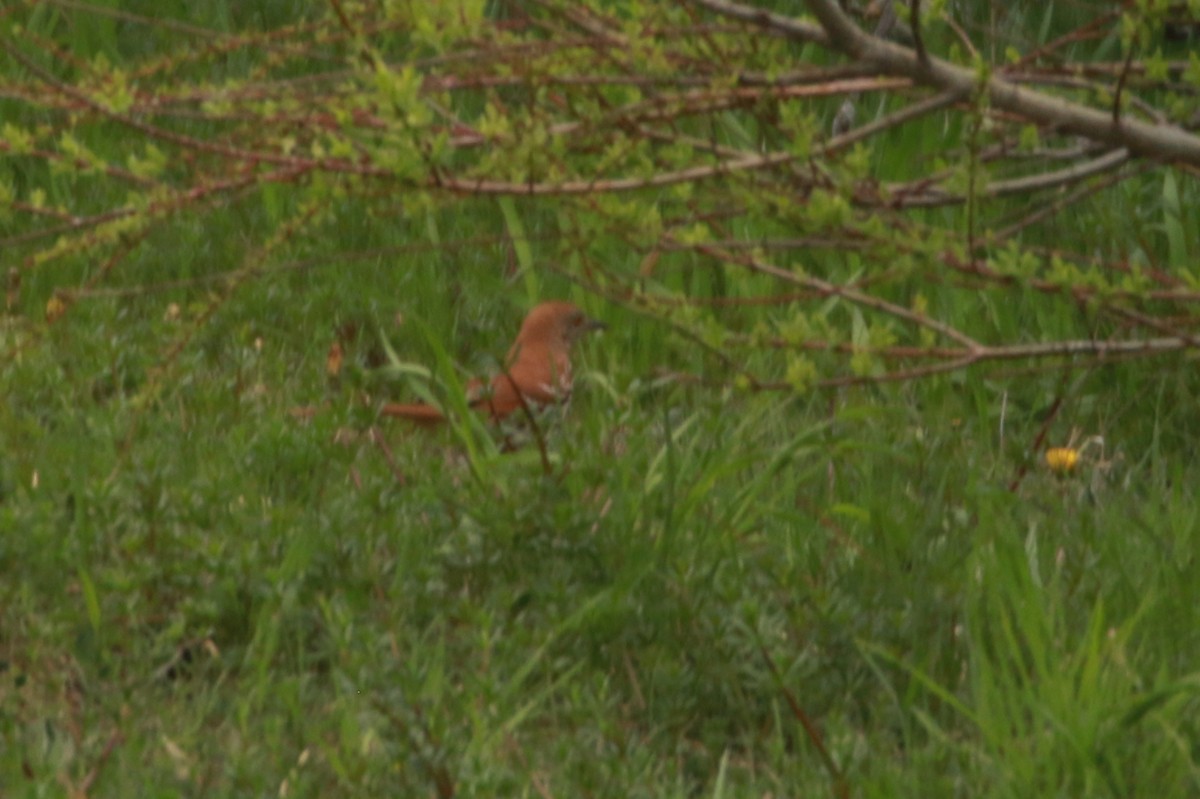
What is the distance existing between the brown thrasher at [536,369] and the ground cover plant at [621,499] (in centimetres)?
8

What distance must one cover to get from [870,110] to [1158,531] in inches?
109

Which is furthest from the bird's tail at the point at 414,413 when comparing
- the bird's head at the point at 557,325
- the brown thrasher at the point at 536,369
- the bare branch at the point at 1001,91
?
the bare branch at the point at 1001,91

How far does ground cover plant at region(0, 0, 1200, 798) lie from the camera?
3215 millimetres

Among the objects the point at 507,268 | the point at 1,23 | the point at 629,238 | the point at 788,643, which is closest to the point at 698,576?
the point at 788,643

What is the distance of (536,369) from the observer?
5.19 meters

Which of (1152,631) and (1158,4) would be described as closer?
(1158,4)

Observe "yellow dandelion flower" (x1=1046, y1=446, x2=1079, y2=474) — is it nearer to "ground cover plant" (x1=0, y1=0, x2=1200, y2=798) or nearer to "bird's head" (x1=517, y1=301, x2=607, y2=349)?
"ground cover plant" (x1=0, y1=0, x2=1200, y2=798)

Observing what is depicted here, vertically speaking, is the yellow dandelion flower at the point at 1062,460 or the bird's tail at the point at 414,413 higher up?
the yellow dandelion flower at the point at 1062,460

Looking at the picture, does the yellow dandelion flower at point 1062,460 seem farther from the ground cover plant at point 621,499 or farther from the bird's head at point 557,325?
the bird's head at point 557,325

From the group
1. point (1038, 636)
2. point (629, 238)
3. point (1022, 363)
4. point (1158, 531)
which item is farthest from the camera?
point (1022, 363)

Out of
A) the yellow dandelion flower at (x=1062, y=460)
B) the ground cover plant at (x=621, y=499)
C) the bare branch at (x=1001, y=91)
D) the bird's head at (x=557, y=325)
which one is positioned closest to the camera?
the ground cover plant at (x=621, y=499)

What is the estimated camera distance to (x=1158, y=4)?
3.07 m

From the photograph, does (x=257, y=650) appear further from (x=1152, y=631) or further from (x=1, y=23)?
(x=1, y=23)

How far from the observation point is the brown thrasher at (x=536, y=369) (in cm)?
486
